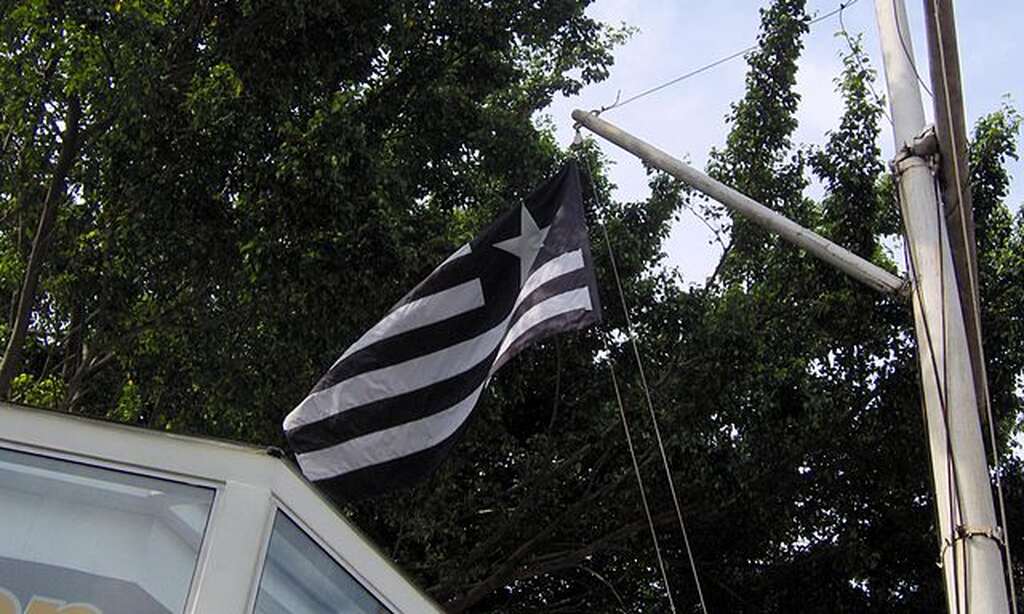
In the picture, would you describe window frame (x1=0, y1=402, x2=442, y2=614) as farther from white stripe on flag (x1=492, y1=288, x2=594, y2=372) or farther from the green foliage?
the green foliage

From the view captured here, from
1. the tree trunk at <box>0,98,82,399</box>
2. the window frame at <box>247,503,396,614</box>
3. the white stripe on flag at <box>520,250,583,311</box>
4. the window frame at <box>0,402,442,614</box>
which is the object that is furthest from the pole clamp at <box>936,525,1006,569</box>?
the tree trunk at <box>0,98,82,399</box>

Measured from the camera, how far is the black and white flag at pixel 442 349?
570 centimetres

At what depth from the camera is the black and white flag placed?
570 cm

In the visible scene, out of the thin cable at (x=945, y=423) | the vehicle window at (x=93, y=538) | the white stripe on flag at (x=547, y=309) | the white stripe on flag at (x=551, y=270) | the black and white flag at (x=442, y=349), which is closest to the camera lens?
the vehicle window at (x=93, y=538)

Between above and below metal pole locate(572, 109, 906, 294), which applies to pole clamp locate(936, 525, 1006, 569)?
below

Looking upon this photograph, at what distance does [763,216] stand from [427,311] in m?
1.68

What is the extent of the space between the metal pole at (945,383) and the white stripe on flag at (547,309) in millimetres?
1450

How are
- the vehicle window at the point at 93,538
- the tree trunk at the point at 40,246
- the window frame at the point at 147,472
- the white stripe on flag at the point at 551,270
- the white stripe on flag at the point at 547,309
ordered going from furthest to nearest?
the tree trunk at the point at 40,246
the white stripe on flag at the point at 551,270
the white stripe on flag at the point at 547,309
the window frame at the point at 147,472
the vehicle window at the point at 93,538

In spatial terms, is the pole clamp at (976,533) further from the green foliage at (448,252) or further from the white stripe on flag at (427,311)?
the green foliage at (448,252)

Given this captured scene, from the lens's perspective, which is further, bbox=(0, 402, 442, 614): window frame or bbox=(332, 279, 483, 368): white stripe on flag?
bbox=(332, 279, 483, 368): white stripe on flag

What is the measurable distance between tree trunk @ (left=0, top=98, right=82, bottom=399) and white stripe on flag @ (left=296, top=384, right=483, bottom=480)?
637 centimetres

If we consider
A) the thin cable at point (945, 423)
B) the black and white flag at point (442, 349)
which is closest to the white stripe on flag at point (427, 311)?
the black and white flag at point (442, 349)

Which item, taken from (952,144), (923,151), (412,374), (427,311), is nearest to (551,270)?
(427,311)

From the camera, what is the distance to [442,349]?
19.7 feet
